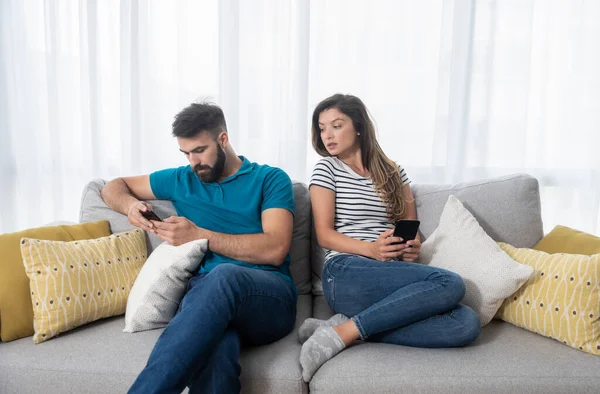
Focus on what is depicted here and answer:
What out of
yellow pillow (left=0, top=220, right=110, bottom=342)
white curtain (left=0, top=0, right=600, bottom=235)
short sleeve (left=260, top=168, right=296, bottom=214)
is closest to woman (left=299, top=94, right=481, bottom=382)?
short sleeve (left=260, top=168, right=296, bottom=214)

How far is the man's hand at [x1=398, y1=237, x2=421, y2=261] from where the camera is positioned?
1752 mm

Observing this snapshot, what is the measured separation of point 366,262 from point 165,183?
0.85 meters

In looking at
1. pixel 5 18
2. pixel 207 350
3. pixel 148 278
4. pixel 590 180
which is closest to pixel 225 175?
pixel 148 278

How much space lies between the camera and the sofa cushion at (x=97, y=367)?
1.36m

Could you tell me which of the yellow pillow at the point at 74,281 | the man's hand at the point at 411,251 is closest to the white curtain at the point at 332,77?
the man's hand at the point at 411,251

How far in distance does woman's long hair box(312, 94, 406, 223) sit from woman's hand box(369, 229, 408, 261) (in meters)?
0.24

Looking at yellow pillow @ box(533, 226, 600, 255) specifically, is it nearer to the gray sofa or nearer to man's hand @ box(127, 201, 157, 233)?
the gray sofa

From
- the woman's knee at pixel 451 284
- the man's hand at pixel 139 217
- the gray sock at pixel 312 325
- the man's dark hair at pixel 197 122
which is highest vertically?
the man's dark hair at pixel 197 122

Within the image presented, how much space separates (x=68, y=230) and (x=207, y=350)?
84cm

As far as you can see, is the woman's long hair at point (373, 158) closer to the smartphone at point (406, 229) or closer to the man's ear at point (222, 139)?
the smartphone at point (406, 229)

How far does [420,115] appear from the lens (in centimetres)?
259

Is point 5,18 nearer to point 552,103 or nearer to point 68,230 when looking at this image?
point 68,230

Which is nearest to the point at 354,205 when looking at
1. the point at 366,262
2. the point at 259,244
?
the point at 366,262

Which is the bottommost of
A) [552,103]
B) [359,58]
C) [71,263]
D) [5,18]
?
[71,263]
